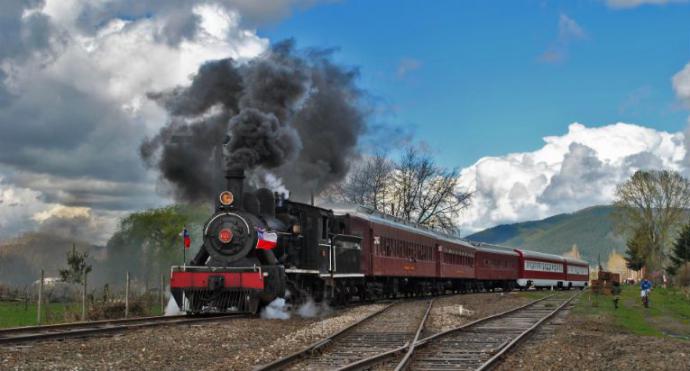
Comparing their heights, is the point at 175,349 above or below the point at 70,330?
below

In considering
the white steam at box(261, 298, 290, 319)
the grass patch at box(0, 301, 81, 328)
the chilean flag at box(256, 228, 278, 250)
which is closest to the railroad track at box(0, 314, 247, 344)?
the white steam at box(261, 298, 290, 319)

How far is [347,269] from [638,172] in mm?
56724

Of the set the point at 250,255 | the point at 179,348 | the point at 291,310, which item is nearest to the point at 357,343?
the point at 179,348

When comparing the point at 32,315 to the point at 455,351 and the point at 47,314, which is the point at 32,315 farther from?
the point at 455,351

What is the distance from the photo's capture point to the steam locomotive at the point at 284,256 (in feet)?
60.3

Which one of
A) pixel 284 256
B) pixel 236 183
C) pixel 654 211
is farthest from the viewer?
pixel 654 211

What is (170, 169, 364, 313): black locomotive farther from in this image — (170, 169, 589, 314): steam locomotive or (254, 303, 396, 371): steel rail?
(254, 303, 396, 371): steel rail

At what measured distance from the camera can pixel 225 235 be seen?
1877 centimetres

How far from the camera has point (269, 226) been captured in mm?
19375

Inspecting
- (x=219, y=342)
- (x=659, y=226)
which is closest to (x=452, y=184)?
(x=659, y=226)

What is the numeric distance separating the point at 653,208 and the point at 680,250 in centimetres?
935

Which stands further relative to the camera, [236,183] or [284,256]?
[284,256]

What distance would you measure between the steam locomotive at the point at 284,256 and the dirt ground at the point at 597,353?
23.1 ft

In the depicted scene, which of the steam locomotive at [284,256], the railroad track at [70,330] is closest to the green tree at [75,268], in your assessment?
the steam locomotive at [284,256]
